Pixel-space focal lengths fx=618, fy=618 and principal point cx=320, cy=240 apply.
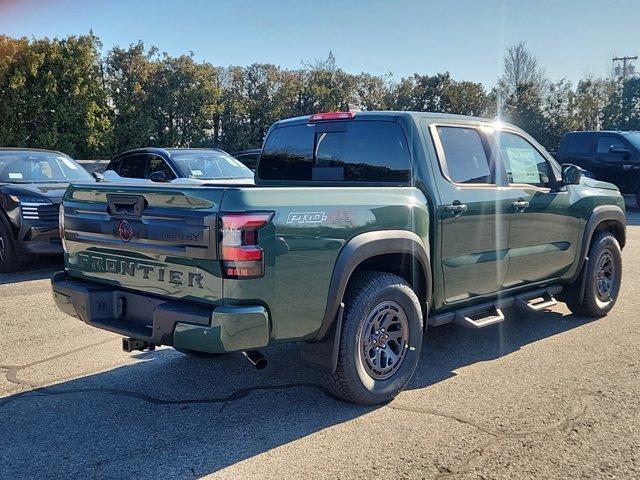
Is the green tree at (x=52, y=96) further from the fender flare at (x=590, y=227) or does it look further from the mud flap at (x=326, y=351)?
the mud flap at (x=326, y=351)

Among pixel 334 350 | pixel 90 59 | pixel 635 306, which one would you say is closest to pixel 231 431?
pixel 334 350

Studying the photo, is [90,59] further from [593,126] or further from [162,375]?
[593,126]

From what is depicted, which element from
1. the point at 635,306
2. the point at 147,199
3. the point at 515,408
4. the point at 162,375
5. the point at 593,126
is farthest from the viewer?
the point at 593,126

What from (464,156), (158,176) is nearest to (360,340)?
(464,156)

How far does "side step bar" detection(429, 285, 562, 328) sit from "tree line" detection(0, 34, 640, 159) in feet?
48.0

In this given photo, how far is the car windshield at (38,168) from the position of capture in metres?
9.05

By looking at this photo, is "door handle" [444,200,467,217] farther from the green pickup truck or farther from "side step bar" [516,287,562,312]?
"side step bar" [516,287,562,312]

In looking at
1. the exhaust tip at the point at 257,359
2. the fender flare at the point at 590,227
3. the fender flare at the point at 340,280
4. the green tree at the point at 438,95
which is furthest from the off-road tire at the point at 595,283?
the green tree at the point at 438,95

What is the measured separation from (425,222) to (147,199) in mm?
1896

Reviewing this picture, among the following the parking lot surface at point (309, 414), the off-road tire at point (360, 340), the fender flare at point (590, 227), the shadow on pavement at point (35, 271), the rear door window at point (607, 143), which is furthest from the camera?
the rear door window at point (607, 143)

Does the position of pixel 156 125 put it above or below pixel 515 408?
above

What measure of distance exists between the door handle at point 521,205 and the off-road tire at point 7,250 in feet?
21.5

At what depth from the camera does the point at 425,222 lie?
435cm

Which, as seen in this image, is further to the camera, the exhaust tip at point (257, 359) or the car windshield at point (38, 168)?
the car windshield at point (38, 168)
